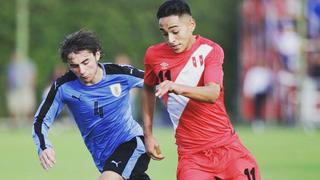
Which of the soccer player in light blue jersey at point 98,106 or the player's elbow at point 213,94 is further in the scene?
the soccer player in light blue jersey at point 98,106

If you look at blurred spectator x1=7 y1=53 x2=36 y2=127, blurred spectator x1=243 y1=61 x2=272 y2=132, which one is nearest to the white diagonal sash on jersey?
blurred spectator x1=243 y1=61 x2=272 y2=132

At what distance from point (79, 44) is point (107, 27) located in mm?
32453

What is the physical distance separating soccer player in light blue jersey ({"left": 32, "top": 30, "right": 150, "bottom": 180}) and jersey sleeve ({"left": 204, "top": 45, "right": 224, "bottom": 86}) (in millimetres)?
1262

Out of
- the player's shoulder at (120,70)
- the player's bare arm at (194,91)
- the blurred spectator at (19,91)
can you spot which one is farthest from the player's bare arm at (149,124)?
the blurred spectator at (19,91)

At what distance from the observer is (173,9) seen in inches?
349

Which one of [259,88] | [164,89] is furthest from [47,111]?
[259,88]

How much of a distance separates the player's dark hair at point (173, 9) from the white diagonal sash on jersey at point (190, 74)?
1.10 ft

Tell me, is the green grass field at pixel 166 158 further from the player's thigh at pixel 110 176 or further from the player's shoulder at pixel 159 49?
the player's shoulder at pixel 159 49

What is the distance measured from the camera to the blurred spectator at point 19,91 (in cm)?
3247

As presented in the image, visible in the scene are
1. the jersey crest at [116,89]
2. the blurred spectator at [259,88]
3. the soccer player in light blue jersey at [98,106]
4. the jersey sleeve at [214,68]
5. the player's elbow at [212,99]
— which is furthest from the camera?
the blurred spectator at [259,88]

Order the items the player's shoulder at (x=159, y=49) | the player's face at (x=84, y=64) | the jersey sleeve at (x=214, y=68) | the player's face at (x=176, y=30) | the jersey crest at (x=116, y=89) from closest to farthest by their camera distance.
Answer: the jersey sleeve at (x=214, y=68), the player's face at (x=176, y=30), the player's shoulder at (x=159, y=49), the player's face at (x=84, y=64), the jersey crest at (x=116, y=89)

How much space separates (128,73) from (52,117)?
84 cm

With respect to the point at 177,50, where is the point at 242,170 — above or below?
below

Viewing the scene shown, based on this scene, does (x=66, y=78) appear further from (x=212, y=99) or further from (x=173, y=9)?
(x=212, y=99)
